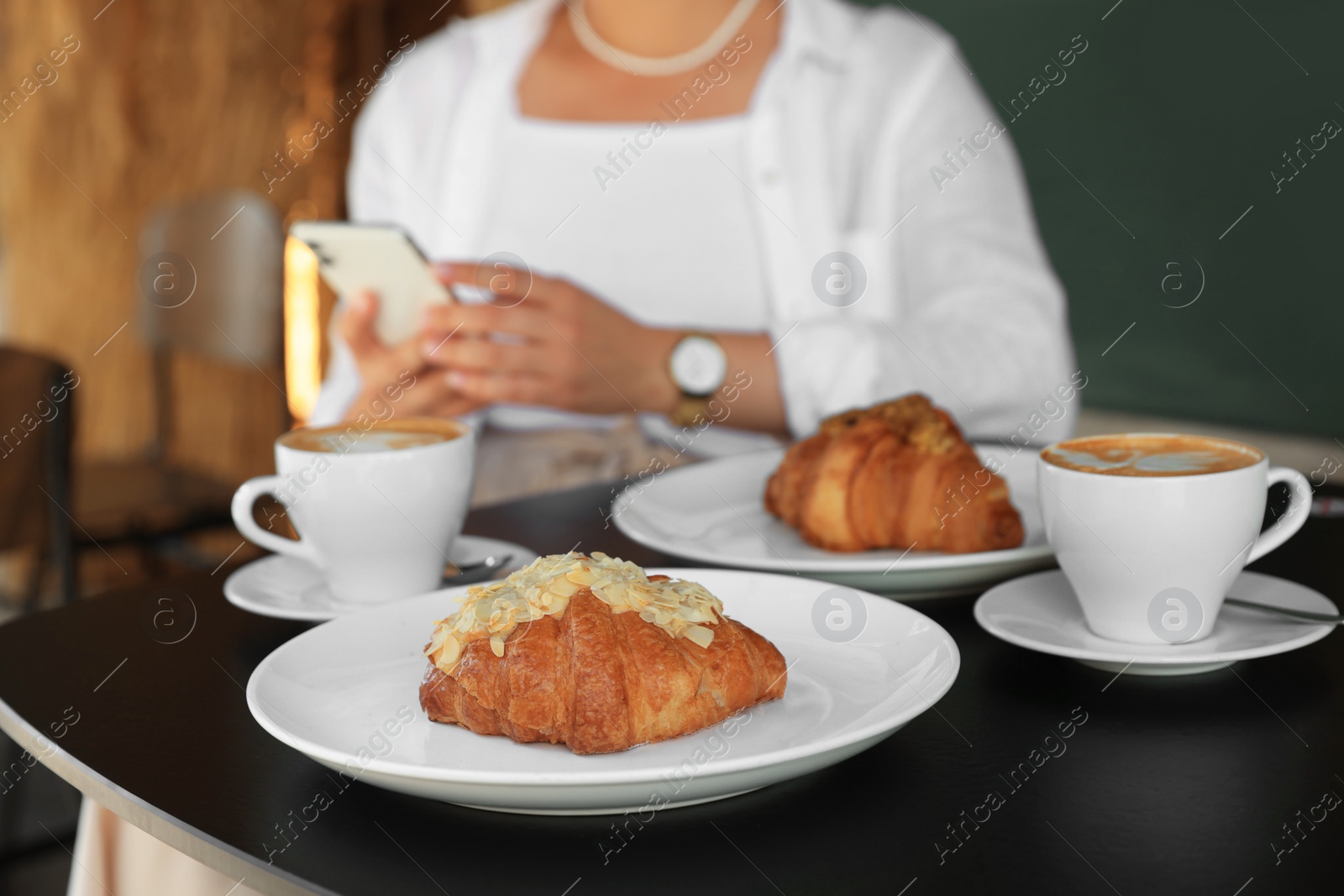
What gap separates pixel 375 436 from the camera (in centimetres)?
86

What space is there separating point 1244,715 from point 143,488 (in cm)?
212

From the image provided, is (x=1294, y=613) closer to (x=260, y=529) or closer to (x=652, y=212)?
(x=260, y=529)

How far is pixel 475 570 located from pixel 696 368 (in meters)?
0.79

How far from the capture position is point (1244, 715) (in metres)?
0.58

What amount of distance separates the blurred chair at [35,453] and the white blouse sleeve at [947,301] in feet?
3.42

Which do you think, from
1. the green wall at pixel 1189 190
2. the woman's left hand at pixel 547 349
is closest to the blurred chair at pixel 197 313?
the woman's left hand at pixel 547 349

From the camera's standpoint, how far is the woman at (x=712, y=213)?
1.61m

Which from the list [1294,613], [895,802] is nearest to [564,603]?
[895,802]

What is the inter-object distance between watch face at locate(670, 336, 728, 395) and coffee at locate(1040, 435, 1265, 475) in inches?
34.0

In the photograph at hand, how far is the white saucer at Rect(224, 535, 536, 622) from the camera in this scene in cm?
76

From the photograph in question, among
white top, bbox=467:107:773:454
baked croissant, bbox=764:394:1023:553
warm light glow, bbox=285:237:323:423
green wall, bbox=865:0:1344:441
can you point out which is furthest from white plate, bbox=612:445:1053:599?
warm light glow, bbox=285:237:323:423

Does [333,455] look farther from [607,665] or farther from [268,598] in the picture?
[607,665]

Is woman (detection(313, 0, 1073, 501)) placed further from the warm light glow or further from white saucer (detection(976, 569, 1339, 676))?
Answer: the warm light glow

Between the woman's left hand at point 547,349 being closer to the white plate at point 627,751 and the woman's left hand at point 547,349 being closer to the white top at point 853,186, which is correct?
the white top at point 853,186
